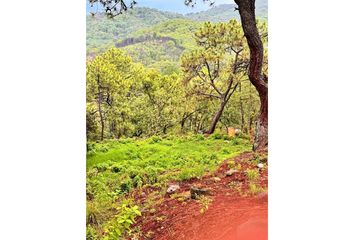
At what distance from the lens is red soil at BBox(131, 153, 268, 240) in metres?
4.59

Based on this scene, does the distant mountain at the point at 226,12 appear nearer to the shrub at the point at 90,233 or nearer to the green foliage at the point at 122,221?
the green foliage at the point at 122,221

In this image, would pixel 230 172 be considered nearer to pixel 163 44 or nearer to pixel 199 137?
pixel 199 137

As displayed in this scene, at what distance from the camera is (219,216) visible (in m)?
4.61

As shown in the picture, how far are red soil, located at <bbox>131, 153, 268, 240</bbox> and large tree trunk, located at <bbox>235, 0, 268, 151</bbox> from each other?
6.2 inches

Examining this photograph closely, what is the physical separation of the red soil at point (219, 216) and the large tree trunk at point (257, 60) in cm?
16

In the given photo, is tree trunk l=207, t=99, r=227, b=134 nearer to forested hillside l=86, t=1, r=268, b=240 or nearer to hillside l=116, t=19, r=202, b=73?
forested hillside l=86, t=1, r=268, b=240

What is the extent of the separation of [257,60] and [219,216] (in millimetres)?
1059

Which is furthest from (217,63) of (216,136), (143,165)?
(143,165)

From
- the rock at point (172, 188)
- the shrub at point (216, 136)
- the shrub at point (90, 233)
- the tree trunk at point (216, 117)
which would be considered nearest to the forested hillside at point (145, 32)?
the tree trunk at point (216, 117)

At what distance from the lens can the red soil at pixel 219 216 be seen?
459 centimetres
